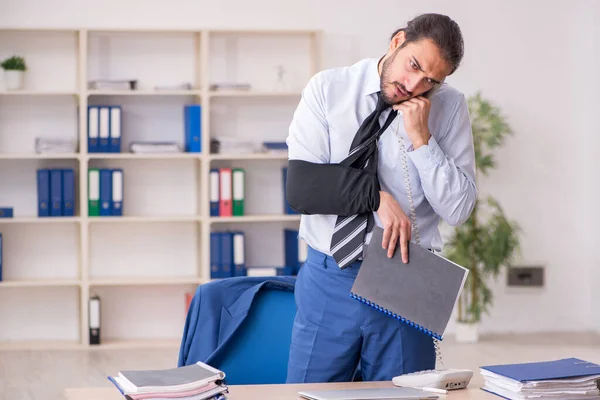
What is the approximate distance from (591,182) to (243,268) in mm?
2497

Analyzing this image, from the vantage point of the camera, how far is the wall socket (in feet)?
19.3

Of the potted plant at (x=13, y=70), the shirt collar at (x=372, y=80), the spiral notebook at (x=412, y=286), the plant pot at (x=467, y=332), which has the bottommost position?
the plant pot at (x=467, y=332)

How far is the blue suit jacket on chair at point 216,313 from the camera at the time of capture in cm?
235

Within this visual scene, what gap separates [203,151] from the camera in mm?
5430

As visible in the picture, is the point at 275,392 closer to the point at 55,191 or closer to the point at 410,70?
the point at 410,70

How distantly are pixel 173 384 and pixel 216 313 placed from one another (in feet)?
2.28

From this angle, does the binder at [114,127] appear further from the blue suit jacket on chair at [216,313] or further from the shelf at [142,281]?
the blue suit jacket on chair at [216,313]

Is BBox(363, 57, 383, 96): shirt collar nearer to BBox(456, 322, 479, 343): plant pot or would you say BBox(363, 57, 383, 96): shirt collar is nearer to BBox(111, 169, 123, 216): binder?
BBox(111, 169, 123, 216): binder

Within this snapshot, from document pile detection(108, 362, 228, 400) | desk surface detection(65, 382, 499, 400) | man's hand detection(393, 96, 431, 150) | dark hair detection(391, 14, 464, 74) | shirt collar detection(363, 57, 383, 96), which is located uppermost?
dark hair detection(391, 14, 464, 74)

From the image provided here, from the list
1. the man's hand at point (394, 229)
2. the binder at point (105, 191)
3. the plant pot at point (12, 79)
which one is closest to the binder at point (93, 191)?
the binder at point (105, 191)

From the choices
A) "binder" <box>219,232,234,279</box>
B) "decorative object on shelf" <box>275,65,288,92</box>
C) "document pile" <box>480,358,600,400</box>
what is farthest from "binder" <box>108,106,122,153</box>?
"document pile" <box>480,358,600,400</box>

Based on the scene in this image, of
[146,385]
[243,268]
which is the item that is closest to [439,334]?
[146,385]

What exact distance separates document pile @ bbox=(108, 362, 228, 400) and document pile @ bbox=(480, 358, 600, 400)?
0.59m

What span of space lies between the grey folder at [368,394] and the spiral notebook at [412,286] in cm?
19
